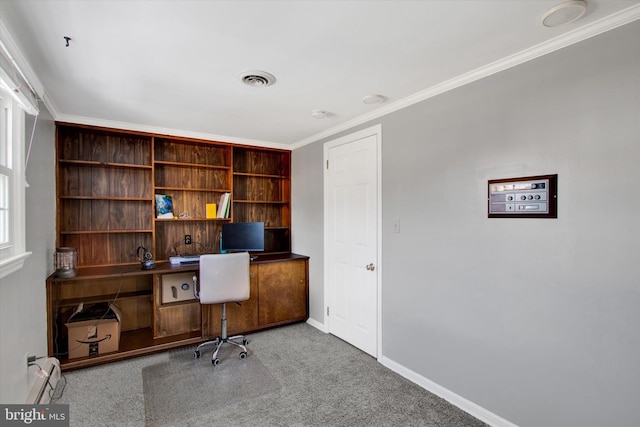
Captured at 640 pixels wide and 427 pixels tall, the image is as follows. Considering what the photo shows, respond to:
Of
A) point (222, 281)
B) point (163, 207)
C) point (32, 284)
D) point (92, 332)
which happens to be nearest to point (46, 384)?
point (92, 332)

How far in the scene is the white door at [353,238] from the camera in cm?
300

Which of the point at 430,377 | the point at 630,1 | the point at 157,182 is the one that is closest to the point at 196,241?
the point at 157,182

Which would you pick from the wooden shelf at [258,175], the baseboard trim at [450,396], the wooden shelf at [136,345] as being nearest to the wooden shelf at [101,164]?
the wooden shelf at [258,175]

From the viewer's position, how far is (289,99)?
262 centimetres

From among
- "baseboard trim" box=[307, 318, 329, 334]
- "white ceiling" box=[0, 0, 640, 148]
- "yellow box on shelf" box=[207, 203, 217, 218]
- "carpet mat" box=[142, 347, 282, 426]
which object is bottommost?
"carpet mat" box=[142, 347, 282, 426]

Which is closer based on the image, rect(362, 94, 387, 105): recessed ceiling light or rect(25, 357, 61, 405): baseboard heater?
rect(25, 357, 61, 405): baseboard heater

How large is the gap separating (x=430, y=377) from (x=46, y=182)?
139 inches

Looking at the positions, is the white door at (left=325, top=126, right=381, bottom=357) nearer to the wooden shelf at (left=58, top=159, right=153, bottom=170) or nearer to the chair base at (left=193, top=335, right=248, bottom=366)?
the chair base at (left=193, top=335, right=248, bottom=366)

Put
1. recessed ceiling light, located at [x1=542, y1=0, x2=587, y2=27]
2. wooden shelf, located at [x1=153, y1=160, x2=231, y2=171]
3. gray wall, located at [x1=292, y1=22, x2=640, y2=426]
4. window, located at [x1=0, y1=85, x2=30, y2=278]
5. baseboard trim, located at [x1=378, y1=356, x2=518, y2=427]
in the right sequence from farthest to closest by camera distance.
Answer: wooden shelf, located at [x1=153, y1=160, x2=231, y2=171]
baseboard trim, located at [x1=378, y1=356, x2=518, y2=427]
window, located at [x1=0, y1=85, x2=30, y2=278]
gray wall, located at [x1=292, y1=22, x2=640, y2=426]
recessed ceiling light, located at [x1=542, y1=0, x2=587, y2=27]

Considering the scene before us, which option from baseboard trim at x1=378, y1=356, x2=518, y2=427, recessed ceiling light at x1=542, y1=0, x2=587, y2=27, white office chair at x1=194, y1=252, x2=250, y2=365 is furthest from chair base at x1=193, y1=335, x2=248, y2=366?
recessed ceiling light at x1=542, y1=0, x2=587, y2=27

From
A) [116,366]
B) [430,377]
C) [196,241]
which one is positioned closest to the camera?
[430,377]

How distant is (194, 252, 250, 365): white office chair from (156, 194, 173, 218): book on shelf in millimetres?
1024

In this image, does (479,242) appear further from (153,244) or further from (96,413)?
(153,244)

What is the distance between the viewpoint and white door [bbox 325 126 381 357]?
300 cm
